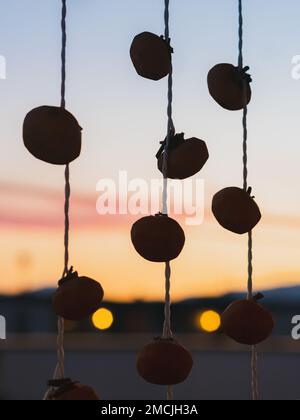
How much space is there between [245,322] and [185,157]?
157 mm

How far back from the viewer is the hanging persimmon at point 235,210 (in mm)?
715

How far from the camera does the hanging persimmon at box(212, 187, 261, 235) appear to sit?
0.72 m

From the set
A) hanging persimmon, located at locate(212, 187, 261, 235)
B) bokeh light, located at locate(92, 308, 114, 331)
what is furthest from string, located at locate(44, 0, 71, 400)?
bokeh light, located at locate(92, 308, 114, 331)

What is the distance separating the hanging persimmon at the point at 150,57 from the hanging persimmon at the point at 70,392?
276 millimetres

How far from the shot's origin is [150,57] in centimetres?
72

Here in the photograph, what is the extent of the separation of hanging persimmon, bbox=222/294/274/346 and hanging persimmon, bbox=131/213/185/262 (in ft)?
0.26

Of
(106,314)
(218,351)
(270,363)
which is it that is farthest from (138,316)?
(270,363)

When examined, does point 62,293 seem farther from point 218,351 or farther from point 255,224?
point 218,351

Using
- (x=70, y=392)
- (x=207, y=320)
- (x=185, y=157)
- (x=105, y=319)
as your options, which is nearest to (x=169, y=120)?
(x=185, y=157)

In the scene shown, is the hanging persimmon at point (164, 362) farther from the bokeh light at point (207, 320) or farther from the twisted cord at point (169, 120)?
the bokeh light at point (207, 320)

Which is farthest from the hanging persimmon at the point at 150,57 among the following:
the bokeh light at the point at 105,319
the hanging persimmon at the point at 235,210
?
the bokeh light at the point at 105,319

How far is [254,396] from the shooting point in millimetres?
757

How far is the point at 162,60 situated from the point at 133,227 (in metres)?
0.15

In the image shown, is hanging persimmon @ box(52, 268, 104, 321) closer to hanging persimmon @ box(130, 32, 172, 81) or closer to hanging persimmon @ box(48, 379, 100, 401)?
hanging persimmon @ box(48, 379, 100, 401)
